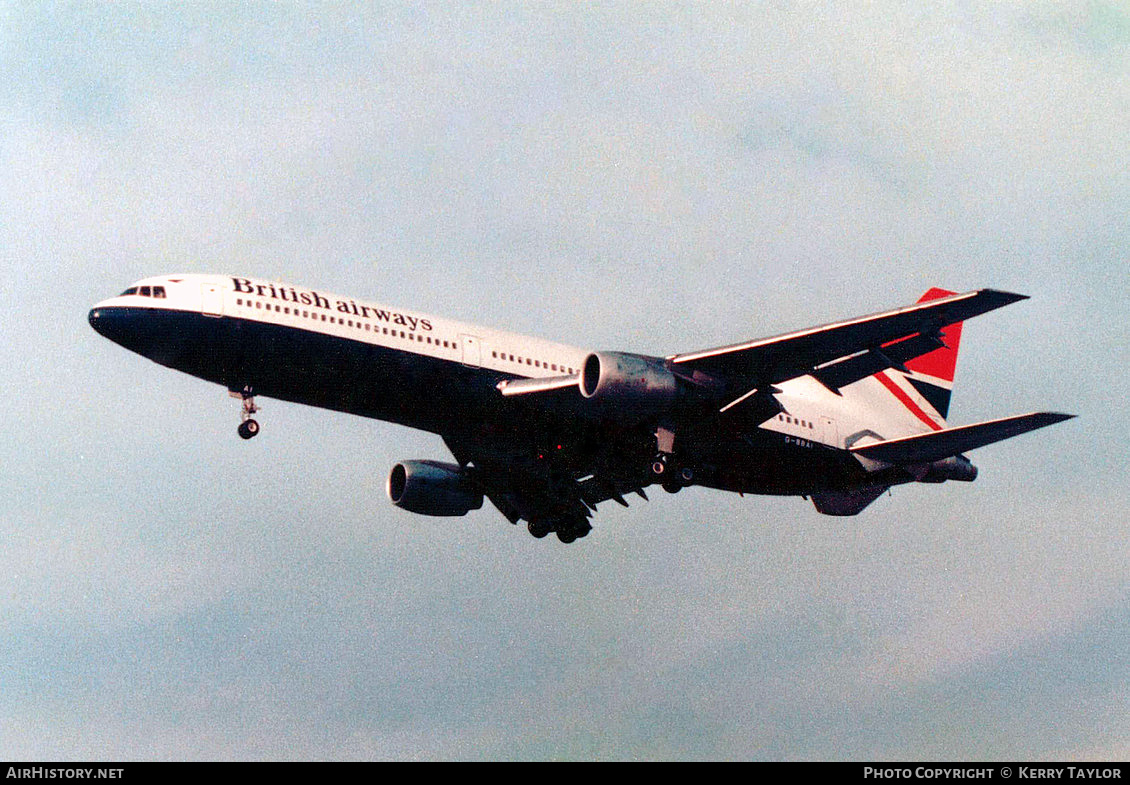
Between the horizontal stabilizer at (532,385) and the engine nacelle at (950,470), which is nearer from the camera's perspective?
the horizontal stabilizer at (532,385)

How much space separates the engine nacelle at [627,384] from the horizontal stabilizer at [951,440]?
8905mm

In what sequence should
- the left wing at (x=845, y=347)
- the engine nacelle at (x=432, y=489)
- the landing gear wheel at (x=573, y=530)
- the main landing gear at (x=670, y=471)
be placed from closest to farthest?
1. the left wing at (x=845, y=347)
2. the main landing gear at (x=670, y=471)
3. the engine nacelle at (x=432, y=489)
4. the landing gear wheel at (x=573, y=530)

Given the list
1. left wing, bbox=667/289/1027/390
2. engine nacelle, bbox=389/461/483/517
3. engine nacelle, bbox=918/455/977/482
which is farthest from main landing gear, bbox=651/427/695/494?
engine nacelle, bbox=918/455/977/482

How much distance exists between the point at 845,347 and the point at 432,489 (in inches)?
661

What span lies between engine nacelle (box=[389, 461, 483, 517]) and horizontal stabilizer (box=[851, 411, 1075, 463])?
561 inches

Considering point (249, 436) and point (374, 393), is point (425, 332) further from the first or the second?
point (249, 436)

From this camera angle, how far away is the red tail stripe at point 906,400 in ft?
161

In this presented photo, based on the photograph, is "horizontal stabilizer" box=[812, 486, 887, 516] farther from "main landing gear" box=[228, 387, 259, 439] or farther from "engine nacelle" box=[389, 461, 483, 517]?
"main landing gear" box=[228, 387, 259, 439]

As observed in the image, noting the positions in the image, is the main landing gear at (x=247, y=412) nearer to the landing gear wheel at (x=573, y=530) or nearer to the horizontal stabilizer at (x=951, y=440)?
the landing gear wheel at (x=573, y=530)

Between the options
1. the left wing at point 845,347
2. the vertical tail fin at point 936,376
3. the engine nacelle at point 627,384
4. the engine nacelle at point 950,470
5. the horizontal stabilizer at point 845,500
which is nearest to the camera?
the left wing at point 845,347


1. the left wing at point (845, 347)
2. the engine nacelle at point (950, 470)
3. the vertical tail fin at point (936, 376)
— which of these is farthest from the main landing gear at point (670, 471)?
the vertical tail fin at point (936, 376)

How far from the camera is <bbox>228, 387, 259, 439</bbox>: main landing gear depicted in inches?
1569

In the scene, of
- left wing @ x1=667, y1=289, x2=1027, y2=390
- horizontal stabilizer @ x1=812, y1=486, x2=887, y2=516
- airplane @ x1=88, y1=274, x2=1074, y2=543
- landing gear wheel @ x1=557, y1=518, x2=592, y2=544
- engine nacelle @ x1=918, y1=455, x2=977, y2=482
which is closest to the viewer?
left wing @ x1=667, y1=289, x2=1027, y2=390
